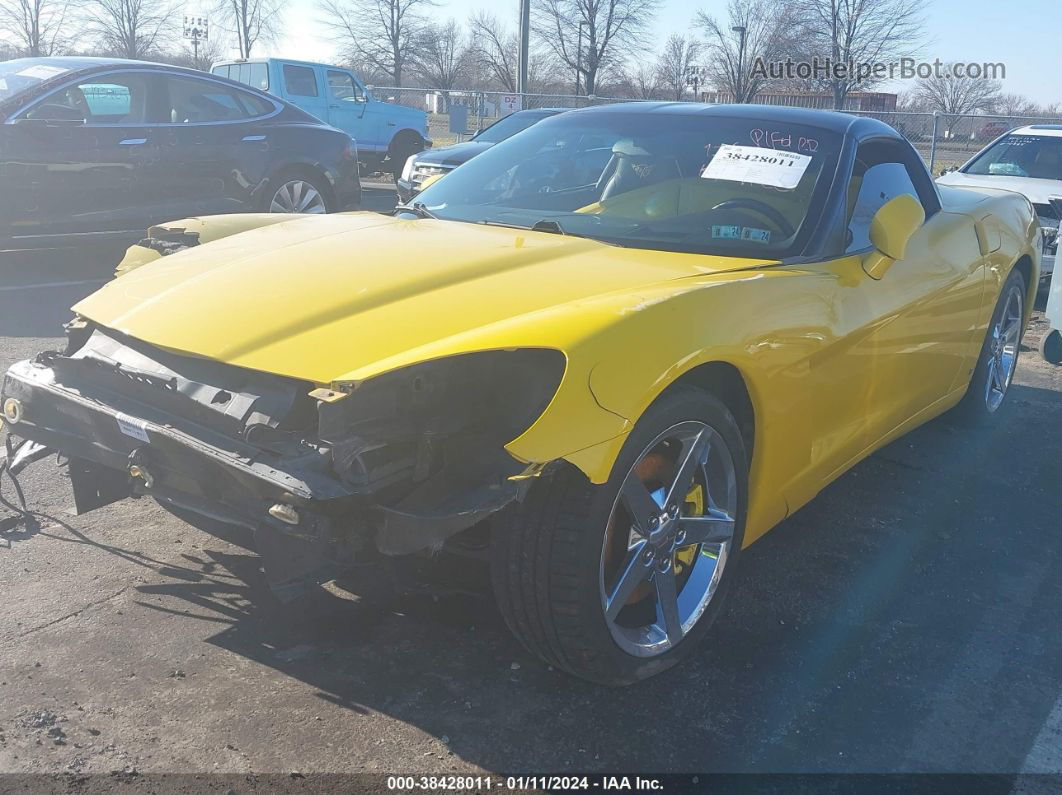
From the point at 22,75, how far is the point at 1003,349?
6887 millimetres

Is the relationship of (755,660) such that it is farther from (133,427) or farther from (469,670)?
(133,427)

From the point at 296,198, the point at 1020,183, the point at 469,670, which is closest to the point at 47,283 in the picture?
the point at 296,198

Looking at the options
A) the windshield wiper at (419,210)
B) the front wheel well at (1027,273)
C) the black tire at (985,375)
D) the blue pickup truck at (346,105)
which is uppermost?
the blue pickup truck at (346,105)

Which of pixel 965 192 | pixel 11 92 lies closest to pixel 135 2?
pixel 11 92

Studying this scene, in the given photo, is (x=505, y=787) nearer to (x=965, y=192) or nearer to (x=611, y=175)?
(x=611, y=175)

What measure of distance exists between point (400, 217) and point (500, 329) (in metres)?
1.67

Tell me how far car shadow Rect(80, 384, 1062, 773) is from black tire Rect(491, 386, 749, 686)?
204 mm

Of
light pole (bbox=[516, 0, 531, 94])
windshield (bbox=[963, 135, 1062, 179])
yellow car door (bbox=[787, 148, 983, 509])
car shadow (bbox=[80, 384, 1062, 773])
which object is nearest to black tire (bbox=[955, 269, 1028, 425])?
yellow car door (bbox=[787, 148, 983, 509])

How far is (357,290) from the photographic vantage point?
274 centimetres

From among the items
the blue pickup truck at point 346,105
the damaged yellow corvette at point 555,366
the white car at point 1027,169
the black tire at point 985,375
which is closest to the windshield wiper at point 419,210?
the damaged yellow corvette at point 555,366

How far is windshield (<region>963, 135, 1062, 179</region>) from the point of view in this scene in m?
9.95

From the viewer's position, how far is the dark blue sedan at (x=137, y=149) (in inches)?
277

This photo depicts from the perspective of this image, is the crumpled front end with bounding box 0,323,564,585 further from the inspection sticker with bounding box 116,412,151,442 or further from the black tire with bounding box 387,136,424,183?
the black tire with bounding box 387,136,424,183

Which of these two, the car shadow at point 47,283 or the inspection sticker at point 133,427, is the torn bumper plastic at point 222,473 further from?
the car shadow at point 47,283
